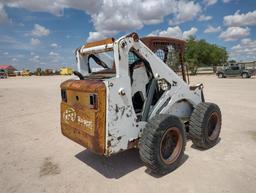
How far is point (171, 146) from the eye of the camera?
146 inches

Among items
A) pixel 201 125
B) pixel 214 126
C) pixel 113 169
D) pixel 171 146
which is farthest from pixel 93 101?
pixel 214 126

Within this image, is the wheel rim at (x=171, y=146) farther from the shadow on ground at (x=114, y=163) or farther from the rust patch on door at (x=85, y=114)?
the rust patch on door at (x=85, y=114)

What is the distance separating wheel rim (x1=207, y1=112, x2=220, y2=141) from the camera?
4.52 metres

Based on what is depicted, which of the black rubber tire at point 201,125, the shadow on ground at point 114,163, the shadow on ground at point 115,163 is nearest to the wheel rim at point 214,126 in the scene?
the black rubber tire at point 201,125

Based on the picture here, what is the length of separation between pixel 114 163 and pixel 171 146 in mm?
1073

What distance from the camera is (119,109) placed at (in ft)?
10.1

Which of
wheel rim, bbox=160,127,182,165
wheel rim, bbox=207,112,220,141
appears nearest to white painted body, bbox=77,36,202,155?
wheel rim, bbox=160,127,182,165

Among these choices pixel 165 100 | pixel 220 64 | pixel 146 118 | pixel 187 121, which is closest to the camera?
pixel 146 118

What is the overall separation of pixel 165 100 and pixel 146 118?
1.76ft

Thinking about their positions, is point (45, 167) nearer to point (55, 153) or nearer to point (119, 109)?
point (55, 153)

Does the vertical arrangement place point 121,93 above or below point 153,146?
above

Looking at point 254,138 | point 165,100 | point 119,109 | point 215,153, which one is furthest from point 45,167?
point 254,138

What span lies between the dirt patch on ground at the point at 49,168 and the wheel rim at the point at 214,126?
3073mm

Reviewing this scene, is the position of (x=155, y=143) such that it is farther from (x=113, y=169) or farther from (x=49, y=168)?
(x=49, y=168)
